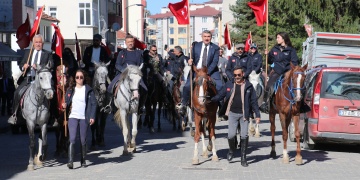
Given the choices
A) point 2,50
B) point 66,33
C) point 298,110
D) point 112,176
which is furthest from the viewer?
point 66,33

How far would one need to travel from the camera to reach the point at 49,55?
639 inches

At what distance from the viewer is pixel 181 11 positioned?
18.6 m

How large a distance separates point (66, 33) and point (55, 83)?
5943cm

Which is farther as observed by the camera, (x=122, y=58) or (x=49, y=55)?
(x=122, y=58)

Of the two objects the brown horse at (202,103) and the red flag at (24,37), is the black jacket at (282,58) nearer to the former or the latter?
the brown horse at (202,103)

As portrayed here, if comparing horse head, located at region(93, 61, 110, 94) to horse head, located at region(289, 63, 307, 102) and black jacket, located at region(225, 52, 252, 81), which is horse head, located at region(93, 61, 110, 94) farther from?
horse head, located at region(289, 63, 307, 102)

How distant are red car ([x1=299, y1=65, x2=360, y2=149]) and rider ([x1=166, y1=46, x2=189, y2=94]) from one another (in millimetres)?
5087

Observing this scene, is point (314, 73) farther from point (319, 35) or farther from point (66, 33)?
point (66, 33)

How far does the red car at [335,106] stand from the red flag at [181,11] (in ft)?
10.8

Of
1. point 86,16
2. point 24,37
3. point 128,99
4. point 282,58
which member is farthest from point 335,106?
point 86,16

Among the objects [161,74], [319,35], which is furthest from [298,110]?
[319,35]

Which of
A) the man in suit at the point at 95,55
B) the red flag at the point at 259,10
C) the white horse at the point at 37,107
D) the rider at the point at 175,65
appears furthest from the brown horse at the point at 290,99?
the red flag at the point at 259,10

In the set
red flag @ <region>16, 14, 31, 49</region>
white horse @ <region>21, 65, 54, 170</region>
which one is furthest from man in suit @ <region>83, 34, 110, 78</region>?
white horse @ <region>21, 65, 54, 170</region>

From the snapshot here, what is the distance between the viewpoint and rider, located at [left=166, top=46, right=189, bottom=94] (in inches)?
893
